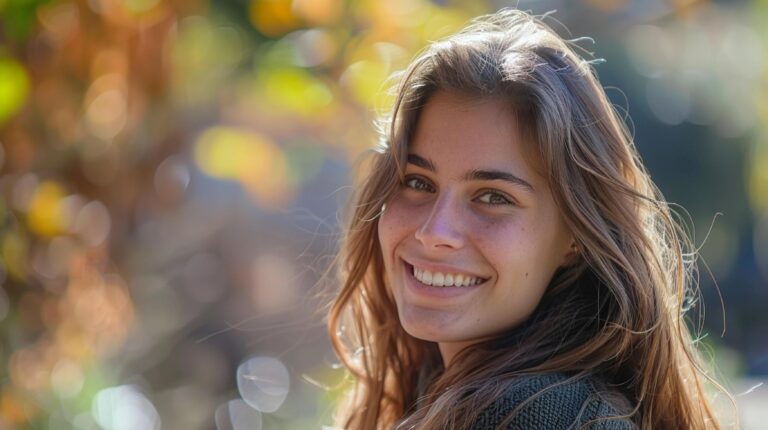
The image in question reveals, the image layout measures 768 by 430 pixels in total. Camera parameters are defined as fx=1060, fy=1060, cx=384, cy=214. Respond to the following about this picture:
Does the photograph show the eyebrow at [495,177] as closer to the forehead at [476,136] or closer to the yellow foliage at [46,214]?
the forehead at [476,136]

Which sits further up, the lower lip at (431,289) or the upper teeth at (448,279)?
the upper teeth at (448,279)

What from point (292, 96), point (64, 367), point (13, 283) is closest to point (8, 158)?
point (13, 283)

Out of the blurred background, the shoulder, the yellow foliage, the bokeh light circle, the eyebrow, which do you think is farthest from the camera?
the bokeh light circle

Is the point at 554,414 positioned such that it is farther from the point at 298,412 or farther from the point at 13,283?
the point at 298,412

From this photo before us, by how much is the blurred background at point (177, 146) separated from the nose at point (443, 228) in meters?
0.80

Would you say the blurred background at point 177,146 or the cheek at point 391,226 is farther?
the blurred background at point 177,146

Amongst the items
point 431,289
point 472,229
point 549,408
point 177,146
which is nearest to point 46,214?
point 177,146

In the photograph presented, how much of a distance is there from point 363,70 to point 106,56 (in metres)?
0.87

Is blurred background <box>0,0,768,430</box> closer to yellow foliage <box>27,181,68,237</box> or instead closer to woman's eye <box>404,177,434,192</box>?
yellow foliage <box>27,181,68,237</box>

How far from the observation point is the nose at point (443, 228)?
2.03m

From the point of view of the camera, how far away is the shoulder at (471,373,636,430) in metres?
1.77

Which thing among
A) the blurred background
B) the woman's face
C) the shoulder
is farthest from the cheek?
the blurred background

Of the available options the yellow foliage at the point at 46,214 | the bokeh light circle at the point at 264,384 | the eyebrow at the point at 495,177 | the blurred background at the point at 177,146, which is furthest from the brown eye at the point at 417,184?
the bokeh light circle at the point at 264,384

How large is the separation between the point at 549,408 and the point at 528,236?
383 millimetres
